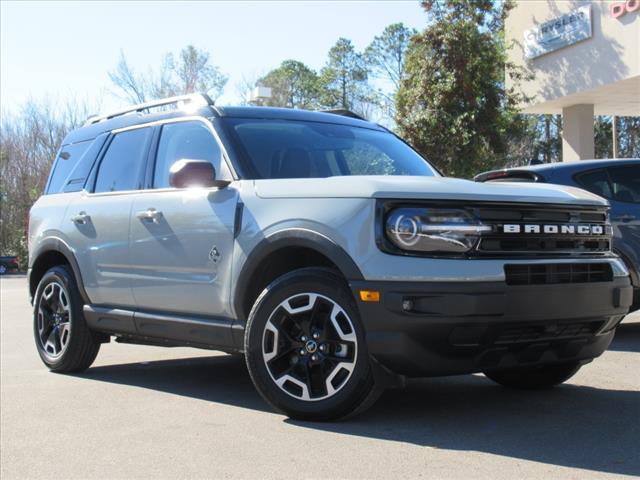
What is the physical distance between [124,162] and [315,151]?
171 centimetres

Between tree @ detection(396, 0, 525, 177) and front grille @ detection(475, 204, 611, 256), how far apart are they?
584 inches

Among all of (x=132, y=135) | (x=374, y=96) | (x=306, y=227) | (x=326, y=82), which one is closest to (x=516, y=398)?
(x=306, y=227)

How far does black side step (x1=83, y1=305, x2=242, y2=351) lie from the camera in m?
5.04

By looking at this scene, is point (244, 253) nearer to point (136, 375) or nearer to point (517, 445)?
point (517, 445)

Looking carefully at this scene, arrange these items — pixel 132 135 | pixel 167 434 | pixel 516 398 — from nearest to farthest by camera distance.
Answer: pixel 167 434, pixel 516 398, pixel 132 135

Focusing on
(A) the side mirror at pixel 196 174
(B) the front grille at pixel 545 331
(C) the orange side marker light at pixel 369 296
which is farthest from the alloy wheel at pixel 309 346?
(A) the side mirror at pixel 196 174

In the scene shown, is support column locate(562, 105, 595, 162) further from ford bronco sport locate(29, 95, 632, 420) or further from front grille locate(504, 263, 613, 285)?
front grille locate(504, 263, 613, 285)

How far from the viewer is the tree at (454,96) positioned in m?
19.6

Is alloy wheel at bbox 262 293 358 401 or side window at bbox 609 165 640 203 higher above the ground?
side window at bbox 609 165 640 203

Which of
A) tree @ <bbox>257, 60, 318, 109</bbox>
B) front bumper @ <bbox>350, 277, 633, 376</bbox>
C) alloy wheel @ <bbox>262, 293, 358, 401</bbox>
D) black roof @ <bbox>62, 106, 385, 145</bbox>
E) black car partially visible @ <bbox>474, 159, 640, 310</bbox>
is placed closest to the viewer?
front bumper @ <bbox>350, 277, 633, 376</bbox>

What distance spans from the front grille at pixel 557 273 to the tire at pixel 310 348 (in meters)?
0.83

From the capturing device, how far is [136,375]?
668 centimetres

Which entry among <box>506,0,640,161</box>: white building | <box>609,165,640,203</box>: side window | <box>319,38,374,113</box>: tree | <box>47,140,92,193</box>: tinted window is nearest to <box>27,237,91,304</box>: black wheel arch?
<box>47,140,92,193</box>: tinted window

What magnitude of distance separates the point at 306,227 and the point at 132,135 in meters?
2.46
